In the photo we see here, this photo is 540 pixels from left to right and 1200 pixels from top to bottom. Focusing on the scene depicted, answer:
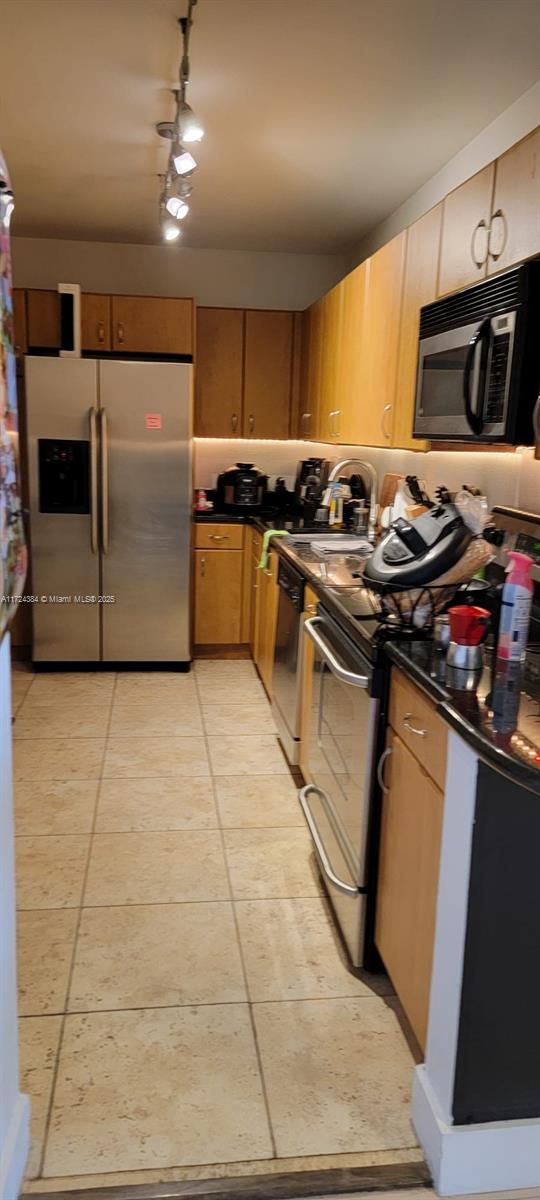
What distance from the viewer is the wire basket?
2.04 meters

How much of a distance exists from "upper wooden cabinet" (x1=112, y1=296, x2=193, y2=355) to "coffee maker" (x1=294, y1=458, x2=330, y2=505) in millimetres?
1033

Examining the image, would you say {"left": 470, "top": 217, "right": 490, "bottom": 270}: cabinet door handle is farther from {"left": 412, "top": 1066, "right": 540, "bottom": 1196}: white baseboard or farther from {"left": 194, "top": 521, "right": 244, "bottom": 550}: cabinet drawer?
{"left": 194, "top": 521, "right": 244, "bottom": 550}: cabinet drawer

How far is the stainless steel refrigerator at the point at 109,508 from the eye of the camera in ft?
15.1

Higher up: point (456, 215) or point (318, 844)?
point (456, 215)

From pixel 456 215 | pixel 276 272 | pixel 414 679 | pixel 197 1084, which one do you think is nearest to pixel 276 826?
pixel 197 1084

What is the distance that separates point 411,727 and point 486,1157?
799 mm

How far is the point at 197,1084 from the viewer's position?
183 centimetres

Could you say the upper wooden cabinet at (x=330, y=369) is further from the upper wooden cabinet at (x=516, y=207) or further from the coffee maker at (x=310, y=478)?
the upper wooden cabinet at (x=516, y=207)

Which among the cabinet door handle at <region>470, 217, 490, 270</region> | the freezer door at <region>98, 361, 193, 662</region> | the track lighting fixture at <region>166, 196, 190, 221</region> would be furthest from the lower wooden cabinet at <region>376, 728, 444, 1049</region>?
the freezer door at <region>98, 361, 193, 662</region>

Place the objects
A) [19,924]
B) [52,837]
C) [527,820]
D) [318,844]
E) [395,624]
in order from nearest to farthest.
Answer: [527,820]
[395,624]
[19,924]
[318,844]
[52,837]

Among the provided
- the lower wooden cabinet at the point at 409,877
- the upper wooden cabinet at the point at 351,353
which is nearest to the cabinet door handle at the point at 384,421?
the upper wooden cabinet at the point at 351,353

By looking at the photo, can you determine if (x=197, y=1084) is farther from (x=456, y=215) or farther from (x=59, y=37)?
(x=59, y=37)

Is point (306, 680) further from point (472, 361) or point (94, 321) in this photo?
point (94, 321)

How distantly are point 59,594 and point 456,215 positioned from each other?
3103 millimetres
